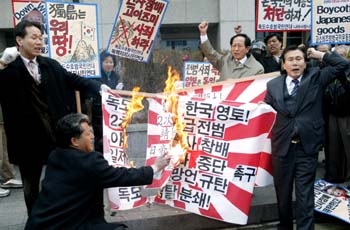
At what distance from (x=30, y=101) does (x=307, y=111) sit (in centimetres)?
257

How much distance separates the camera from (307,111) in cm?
381

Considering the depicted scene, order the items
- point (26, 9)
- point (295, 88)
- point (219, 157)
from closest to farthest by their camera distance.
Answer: point (295, 88) < point (219, 157) < point (26, 9)

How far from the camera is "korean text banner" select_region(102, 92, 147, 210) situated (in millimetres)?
4016

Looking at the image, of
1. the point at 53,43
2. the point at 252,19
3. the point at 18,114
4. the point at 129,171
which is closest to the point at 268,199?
the point at 129,171

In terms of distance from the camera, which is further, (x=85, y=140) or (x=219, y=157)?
(x=219, y=157)

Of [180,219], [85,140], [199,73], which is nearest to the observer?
[85,140]

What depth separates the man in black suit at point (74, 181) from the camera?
2930 mm

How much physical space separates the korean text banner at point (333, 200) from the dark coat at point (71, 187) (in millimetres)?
2473

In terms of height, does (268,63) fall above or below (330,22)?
below

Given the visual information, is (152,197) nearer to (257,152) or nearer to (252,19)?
(257,152)

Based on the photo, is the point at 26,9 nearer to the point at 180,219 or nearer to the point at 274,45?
the point at 274,45

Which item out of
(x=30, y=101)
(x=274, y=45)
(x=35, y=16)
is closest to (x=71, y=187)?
(x=30, y=101)

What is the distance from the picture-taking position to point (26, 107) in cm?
381

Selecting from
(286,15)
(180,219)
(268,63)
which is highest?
(286,15)
